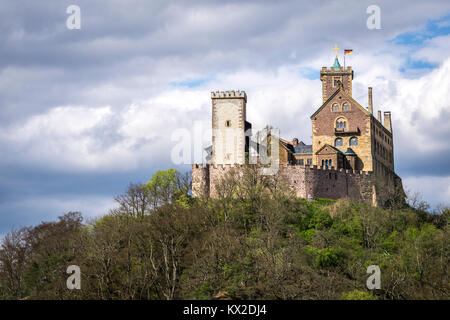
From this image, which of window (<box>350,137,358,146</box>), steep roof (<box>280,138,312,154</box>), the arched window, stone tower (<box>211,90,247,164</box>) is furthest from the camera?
steep roof (<box>280,138,312,154</box>)

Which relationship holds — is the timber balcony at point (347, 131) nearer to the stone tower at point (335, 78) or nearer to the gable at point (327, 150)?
the gable at point (327, 150)

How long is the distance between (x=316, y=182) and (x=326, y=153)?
21.8 ft

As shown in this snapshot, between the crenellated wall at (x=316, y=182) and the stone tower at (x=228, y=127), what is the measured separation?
2.20 meters

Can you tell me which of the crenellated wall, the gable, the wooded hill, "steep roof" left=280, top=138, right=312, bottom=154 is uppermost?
"steep roof" left=280, top=138, right=312, bottom=154

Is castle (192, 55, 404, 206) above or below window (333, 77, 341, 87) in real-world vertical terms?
below

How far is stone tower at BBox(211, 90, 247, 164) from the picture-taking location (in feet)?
286

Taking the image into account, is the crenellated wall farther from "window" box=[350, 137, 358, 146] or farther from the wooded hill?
"window" box=[350, 137, 358, 146]

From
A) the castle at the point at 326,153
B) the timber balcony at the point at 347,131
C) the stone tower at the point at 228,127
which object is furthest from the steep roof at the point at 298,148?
the stone tower at the point at 228,127

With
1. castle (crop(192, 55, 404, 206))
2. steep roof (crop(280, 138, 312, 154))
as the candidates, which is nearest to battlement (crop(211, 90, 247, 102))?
castle (crop(192, 55, 404, 206))

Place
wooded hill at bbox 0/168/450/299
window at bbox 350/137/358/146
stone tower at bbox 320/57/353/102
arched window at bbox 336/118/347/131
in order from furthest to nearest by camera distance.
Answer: stone tower at bbox 320/57/353/102, arched window at bbox 336/118/347/131, window at bbox 350/137/358/146, wooded hill at bbox 0/168/450/299

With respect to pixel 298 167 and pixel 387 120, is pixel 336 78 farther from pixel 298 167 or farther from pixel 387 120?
pixel 298 167

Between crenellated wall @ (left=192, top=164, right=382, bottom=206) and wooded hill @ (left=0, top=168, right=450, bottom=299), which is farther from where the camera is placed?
crenellated wall @ (left=192, top=164, right=382, bottom=206)

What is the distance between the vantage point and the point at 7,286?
85.0 meters
